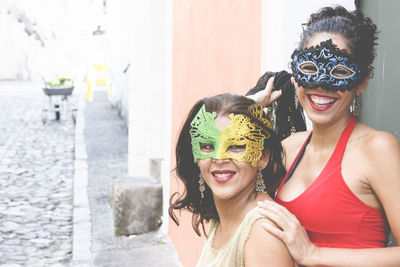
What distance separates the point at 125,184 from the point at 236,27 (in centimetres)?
339

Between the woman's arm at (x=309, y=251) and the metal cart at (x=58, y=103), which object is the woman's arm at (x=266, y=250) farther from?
the metal cart at (x=58, y=103)

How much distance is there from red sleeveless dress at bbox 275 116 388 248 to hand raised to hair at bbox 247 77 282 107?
22.0 inches

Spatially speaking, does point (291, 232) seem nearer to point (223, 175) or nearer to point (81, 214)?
point (223, 175)

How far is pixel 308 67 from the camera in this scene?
216 centimetres

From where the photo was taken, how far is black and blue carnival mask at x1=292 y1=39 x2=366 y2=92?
2.07 m

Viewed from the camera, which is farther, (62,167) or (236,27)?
(62,167)

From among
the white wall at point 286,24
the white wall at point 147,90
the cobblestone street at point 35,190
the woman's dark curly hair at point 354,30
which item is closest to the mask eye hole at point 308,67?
the woman's dark curly hair at point 354,30

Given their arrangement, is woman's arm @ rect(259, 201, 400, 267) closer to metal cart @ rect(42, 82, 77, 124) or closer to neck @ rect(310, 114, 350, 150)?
neck @ rect(310, 114, 350, 150)

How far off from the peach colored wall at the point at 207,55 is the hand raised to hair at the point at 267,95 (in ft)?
2.96

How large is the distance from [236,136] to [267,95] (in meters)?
0.52

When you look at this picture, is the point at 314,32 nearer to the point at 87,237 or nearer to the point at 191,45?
the point at 191,45

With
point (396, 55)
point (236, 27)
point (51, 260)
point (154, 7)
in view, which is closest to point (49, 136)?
point (154, 7)

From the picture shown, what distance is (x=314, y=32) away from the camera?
218cm

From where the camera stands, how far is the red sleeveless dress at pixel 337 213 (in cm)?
198
